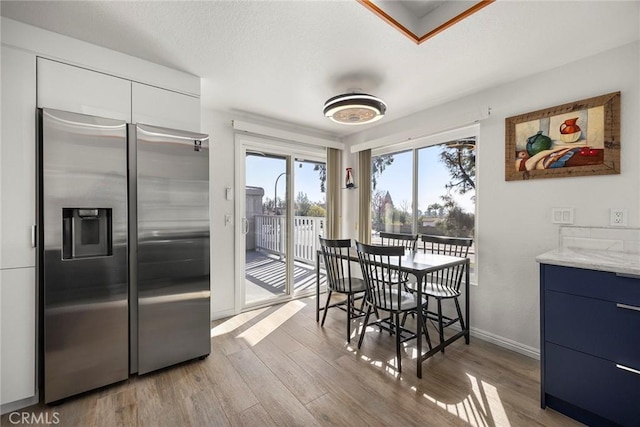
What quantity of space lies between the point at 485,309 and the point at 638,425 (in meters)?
1.26

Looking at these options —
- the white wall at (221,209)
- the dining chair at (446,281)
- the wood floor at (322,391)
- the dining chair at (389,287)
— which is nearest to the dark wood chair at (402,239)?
the dining chair at (446,281)

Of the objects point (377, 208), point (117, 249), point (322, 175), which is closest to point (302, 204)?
point (322, 175)

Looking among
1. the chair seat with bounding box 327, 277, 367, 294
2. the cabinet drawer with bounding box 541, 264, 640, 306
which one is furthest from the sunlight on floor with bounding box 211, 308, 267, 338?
the cabinet drawer with bounding box 541, 264, 640, 306

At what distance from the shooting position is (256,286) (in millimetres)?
3678

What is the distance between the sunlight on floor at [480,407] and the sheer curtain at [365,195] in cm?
221

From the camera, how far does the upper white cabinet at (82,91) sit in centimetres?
177

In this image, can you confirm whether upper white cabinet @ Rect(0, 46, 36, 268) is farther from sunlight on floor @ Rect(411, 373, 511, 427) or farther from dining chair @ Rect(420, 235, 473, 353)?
dining chair @ Rect(420, 235, 473, 353)

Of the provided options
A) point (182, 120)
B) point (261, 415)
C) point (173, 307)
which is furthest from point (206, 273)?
point (182, 120)

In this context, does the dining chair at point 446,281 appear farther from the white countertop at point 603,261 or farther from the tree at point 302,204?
the tree at point 302,204

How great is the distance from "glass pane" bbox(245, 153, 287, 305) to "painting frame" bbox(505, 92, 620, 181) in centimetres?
258

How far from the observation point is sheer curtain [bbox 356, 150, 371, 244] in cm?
394

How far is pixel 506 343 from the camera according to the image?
98.5 inches

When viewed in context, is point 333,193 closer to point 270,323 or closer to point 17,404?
point 270,323

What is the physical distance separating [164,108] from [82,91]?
1.61 feet
